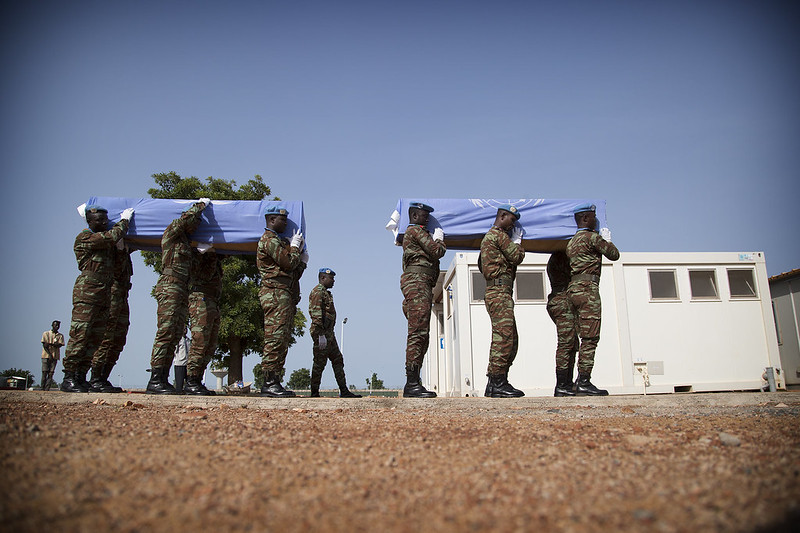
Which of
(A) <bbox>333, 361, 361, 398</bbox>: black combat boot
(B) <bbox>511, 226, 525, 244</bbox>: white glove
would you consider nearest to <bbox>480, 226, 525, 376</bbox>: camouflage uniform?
(B) <bbox>511, 226, 525, 244</bbox>: white glove

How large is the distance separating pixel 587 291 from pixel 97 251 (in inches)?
261

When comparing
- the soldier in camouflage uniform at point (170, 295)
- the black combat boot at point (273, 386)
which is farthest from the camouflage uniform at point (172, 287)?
the black combat boot at point (273, 386)

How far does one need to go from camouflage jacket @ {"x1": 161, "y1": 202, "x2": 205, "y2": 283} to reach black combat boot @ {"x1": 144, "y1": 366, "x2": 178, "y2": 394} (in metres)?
1.22

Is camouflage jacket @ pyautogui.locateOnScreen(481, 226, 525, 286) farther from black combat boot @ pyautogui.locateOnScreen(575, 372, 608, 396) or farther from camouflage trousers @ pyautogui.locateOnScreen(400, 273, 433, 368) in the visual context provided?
black combat boot @ pyautogui.locateOnScreen(575, 372, 608, 396)

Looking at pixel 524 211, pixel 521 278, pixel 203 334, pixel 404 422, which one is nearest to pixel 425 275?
pixel 524 211

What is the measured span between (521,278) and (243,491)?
12.8 m

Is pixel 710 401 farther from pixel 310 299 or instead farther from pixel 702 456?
pixel 310 299

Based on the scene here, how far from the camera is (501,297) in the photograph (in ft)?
20.6

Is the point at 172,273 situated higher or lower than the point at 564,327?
higher

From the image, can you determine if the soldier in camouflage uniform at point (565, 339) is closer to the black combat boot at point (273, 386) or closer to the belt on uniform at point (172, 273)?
the black combat boot at point (273, 386)

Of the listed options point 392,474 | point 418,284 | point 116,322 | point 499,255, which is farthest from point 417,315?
point 116,322

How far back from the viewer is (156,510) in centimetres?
172

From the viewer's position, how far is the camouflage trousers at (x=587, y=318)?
6.45m

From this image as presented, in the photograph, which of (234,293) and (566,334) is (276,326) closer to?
(566,334)
